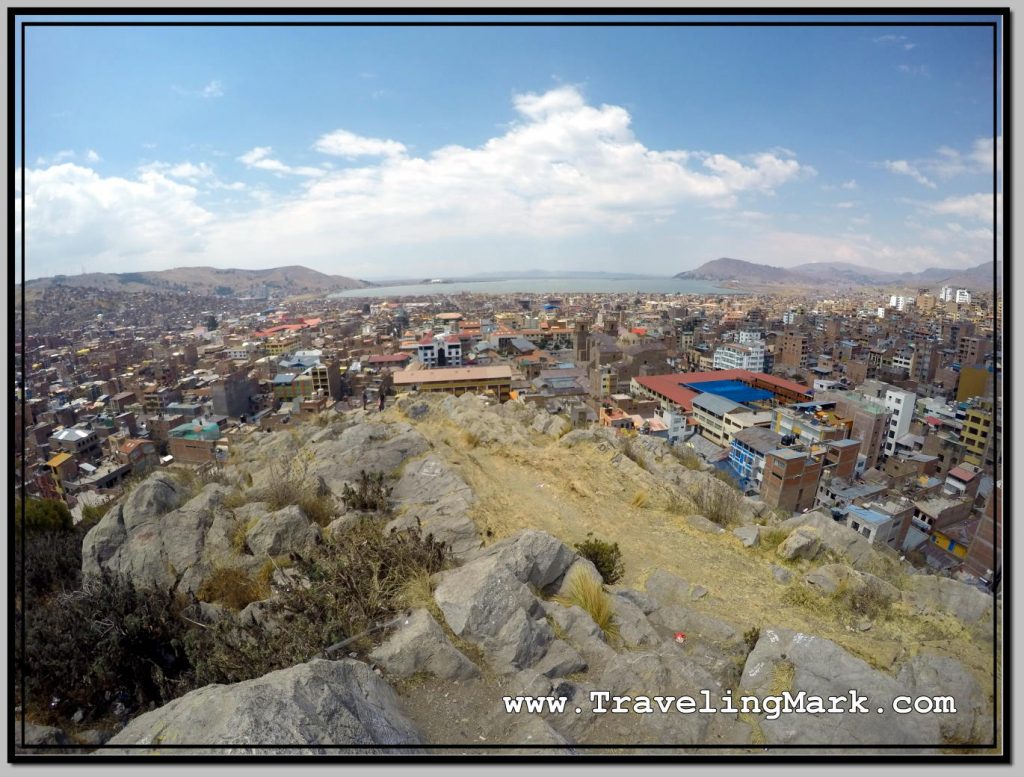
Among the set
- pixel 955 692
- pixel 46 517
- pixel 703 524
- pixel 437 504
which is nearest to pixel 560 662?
pixel 955 692

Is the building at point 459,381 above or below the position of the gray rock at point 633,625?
above

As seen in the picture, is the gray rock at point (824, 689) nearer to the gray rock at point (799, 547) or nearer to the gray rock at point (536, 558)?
the gray rock at point (536, 558)

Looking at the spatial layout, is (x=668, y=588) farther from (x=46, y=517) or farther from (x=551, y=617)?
(x=46, y=517)

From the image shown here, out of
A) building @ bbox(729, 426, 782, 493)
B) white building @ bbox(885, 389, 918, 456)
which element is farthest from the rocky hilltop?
white building @ bbox(885, 389, 918, 456)

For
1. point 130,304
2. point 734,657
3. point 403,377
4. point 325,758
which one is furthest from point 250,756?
point 403,377

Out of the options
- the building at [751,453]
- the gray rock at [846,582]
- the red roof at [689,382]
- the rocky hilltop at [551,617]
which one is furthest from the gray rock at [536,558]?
the red roof at [689,382]

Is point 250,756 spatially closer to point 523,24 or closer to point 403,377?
point 523,24
